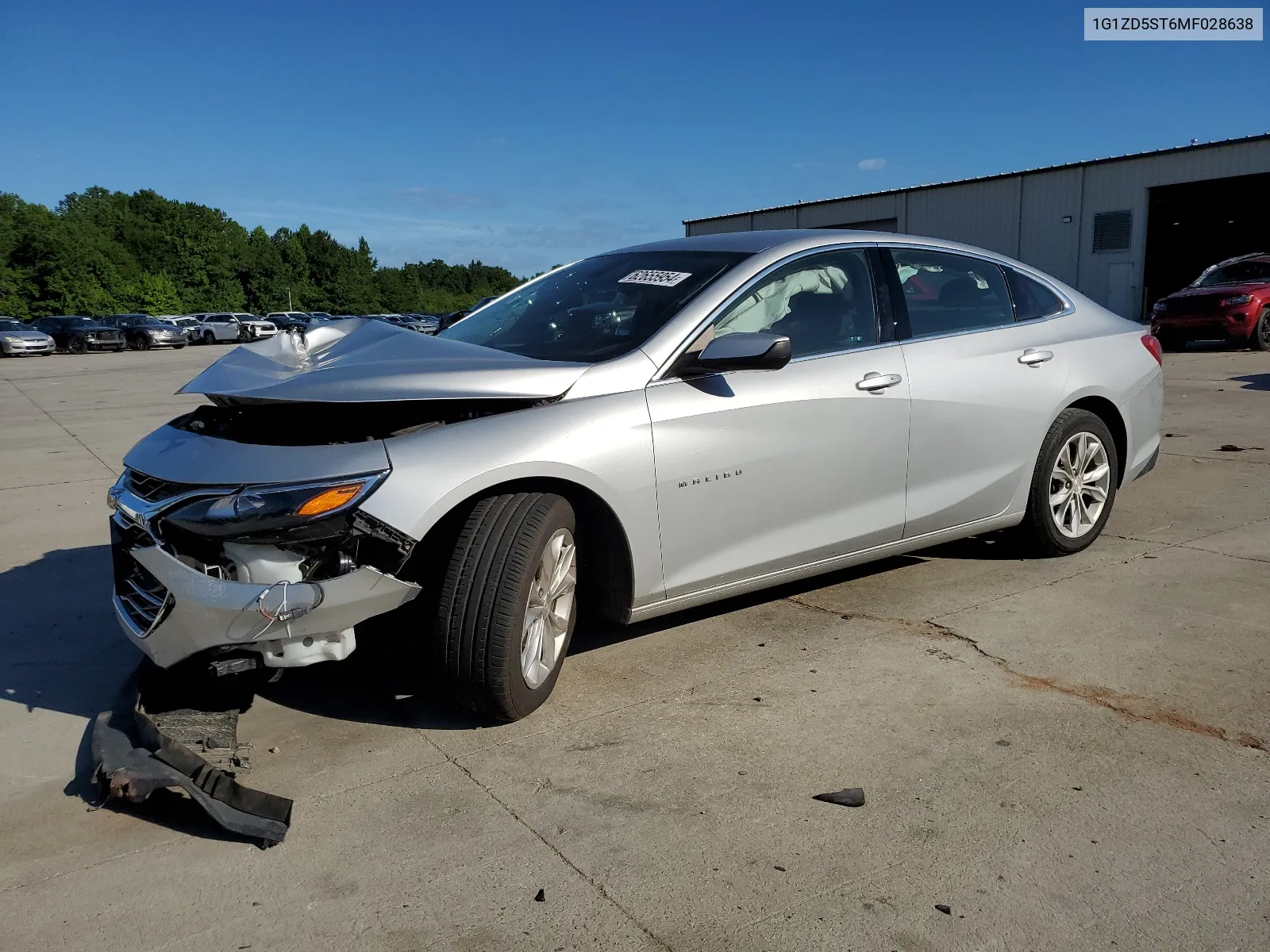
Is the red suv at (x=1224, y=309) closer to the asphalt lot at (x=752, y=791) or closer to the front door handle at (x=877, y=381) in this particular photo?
the asphalt lot at (x=752, y=791)

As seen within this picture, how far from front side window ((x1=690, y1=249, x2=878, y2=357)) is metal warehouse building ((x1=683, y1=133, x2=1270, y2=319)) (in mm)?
24881

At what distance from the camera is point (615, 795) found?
117 inches

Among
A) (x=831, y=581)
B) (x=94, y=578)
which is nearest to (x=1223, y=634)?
(x=831, y=581)

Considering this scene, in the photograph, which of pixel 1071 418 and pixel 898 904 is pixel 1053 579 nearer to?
pixel 1071 418

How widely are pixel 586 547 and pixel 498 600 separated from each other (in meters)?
0.60

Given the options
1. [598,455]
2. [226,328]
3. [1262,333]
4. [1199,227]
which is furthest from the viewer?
[226,328]

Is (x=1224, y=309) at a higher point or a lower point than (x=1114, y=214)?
lower

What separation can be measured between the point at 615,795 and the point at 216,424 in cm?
177

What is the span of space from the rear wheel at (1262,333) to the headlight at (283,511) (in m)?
18.5

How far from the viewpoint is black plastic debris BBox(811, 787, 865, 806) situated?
2.88 meters

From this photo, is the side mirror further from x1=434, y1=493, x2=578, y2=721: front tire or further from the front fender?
x1=434, y1=493, x2=578, y2=721: front tire

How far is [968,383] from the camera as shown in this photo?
181 inches

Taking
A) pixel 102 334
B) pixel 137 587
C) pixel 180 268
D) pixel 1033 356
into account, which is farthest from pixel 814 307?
pixel 180 268

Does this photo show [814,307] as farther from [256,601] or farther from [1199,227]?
[1199,227]
